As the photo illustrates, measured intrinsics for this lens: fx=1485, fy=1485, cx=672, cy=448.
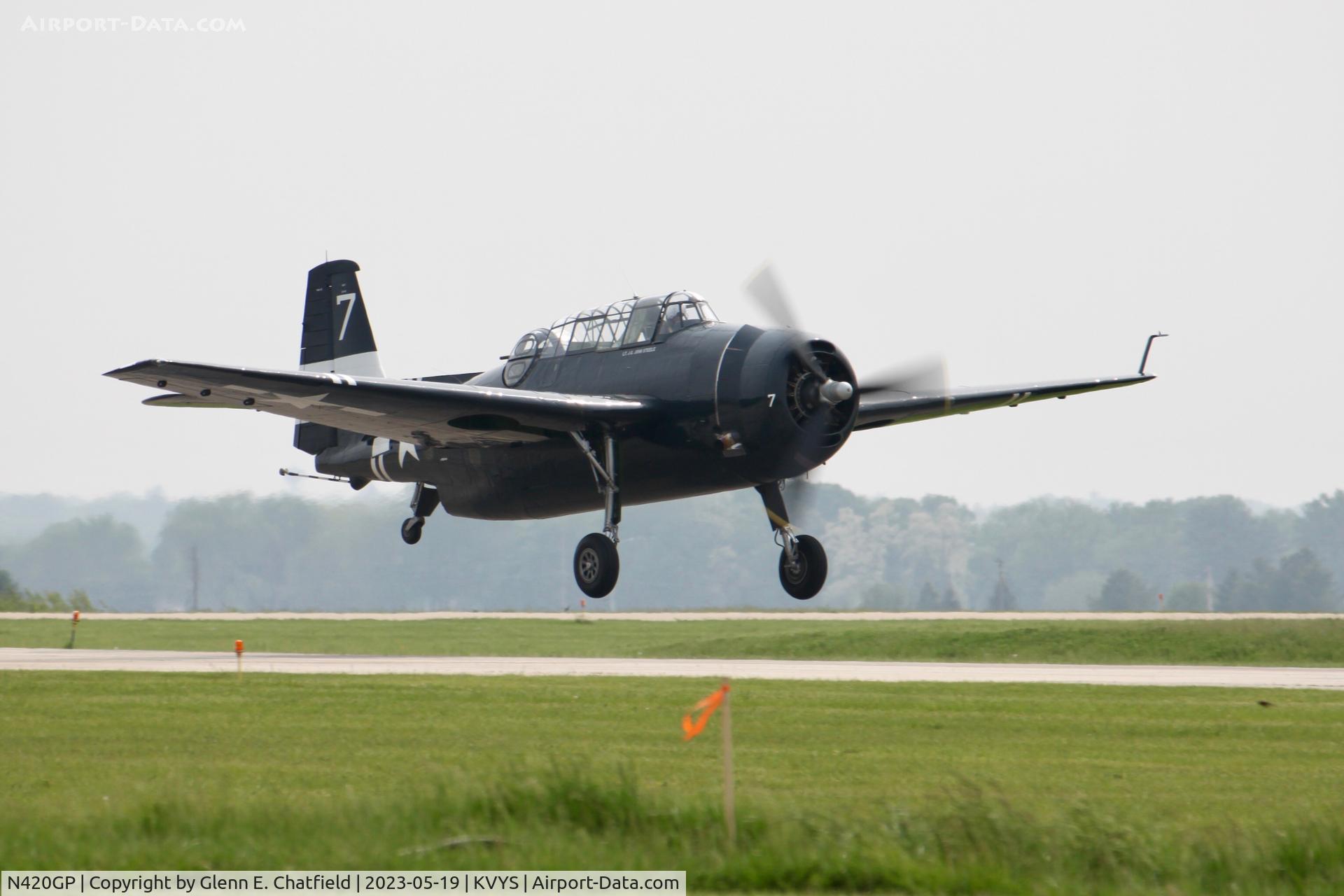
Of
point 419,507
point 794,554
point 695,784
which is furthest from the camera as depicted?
point 419,507

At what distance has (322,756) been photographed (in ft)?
46.3

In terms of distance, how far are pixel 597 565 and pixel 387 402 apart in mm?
4659

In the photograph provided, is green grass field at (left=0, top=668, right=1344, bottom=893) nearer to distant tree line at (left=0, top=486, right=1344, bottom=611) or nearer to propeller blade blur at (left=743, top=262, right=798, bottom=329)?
propeller blade blur at (left=743, top=262, right=798, bottom=329)

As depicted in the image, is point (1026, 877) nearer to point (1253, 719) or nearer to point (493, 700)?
point (1253, 719)

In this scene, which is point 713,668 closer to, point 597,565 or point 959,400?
point 597,565

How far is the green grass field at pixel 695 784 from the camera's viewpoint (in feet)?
31.1

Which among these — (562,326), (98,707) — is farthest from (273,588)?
(98,707)

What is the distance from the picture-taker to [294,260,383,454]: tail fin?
1355 inches

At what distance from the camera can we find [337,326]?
34719 millimetres

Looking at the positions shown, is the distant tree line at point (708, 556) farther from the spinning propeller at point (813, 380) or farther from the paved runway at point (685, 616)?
the spinning propeller at point (813, 380)

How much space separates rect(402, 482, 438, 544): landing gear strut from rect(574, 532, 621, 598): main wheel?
6.53 meters

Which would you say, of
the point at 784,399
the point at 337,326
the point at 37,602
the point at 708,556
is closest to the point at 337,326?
the point at 337,326

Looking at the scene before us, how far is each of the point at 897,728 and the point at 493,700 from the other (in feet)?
17.7

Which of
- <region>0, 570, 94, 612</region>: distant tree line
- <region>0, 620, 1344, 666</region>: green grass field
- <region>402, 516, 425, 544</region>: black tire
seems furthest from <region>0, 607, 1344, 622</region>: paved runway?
<region>402, 516, 425, 544</region>: black tire
